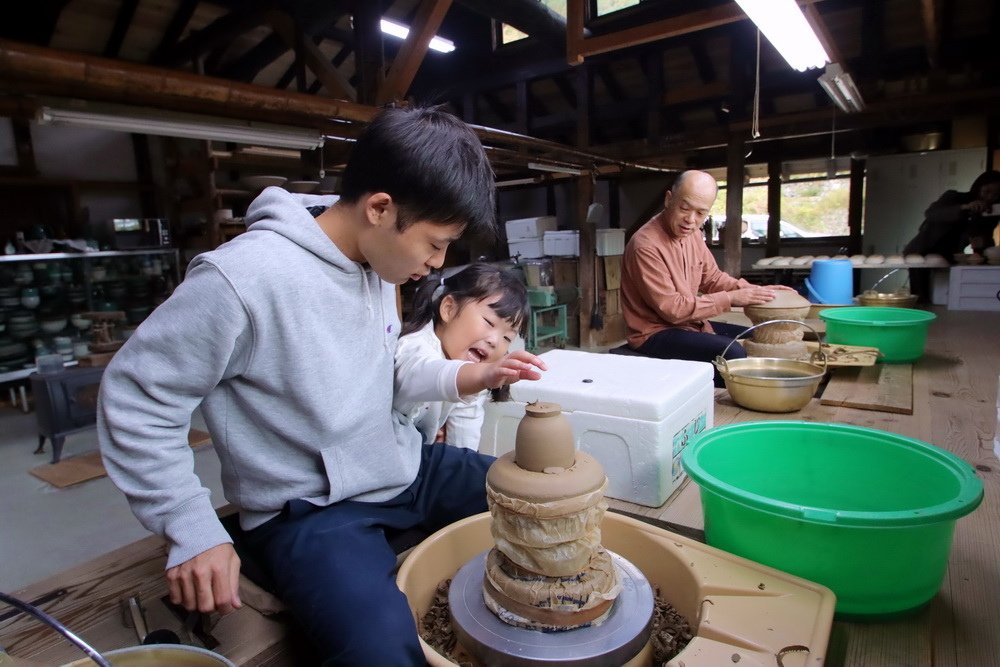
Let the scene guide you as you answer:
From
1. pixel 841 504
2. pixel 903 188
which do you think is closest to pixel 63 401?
pixel 841 504

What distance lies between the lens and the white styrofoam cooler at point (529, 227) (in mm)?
11781

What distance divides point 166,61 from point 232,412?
11.0 meters

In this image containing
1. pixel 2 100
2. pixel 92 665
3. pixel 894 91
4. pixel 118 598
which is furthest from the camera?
pixel 894 91

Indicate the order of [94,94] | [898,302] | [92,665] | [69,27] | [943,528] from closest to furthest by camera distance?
[92,665], [943,528], [94,94], [898,302], [69,27]

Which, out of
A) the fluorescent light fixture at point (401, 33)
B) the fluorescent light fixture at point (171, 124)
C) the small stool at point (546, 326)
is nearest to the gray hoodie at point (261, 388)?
the fluorescent light fixture at point (171, 124)

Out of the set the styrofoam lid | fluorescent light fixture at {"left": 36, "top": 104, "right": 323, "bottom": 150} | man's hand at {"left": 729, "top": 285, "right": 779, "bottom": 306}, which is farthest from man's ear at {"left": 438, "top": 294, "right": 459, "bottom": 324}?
fluorescent light fixture at {"left": 36, "top": 104, "right": 323, "bottom": 150}

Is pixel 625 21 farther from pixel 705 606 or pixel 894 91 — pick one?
pixel 705 606

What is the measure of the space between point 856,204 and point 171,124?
41.8ft

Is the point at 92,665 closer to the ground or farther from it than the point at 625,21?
closer to the ground

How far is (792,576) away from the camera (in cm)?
119

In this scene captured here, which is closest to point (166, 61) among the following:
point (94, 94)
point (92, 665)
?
point (94, 94)

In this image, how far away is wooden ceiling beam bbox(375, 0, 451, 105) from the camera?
542 centimetres

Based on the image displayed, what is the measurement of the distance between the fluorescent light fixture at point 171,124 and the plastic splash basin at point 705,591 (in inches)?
148

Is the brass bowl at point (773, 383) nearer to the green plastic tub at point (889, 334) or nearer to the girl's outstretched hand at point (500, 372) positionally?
the green plastic tub at point (889, 334)
